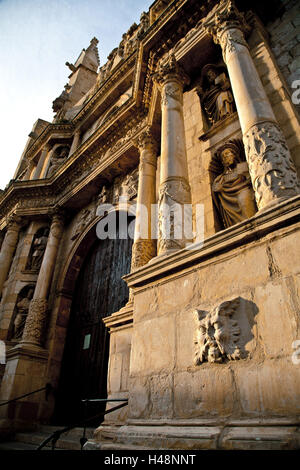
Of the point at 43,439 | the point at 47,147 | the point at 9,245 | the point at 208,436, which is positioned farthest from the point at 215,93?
the point at 47,147

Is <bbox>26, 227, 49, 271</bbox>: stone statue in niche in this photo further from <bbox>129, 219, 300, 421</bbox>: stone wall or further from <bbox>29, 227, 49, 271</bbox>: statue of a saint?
<bbox>129, 219, 300, 421</bbox>: stone wall

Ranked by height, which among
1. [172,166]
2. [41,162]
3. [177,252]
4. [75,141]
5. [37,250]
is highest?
[75,141]

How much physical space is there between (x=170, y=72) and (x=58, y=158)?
752 cm

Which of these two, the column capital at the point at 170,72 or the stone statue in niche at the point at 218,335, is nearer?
the stone statue in niche at the point at 218,335

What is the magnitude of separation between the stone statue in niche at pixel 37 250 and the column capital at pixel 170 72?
602cm

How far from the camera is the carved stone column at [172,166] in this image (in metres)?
3.38

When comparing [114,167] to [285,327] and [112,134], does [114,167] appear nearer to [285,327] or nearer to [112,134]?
[112,134]

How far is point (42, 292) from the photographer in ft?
24.9

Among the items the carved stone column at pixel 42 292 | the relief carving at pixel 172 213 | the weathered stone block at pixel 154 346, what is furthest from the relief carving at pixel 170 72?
the carved stone column at pixel 42 292

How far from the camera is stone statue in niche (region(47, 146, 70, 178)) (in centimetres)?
1109
